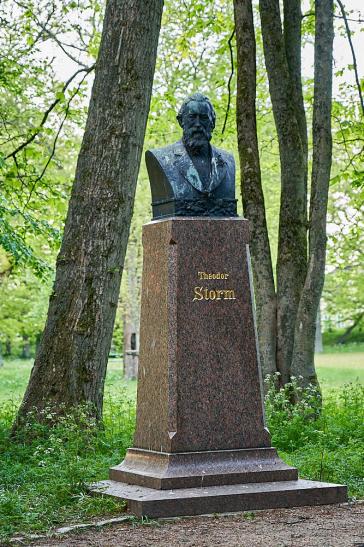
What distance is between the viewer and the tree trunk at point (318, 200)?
43.1 ft

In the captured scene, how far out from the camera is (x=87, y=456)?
10.1 meters

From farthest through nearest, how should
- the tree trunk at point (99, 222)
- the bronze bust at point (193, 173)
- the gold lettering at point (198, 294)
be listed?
the tree trunk at point (99, 222) < the bronze bust at point (193, 173) < the gold lettering at point (198, 294)

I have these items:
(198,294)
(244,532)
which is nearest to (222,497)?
(244,532)

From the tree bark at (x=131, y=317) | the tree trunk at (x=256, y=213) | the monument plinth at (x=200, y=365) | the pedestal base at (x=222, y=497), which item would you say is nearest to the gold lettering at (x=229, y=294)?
the monument plinth at (x=200, y=365)

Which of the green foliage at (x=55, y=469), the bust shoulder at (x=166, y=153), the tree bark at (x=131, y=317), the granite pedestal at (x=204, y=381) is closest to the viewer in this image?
the green foliage at (x=55, y=469)

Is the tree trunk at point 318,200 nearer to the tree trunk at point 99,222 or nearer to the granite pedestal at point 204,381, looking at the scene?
the tree trunk at point 99,222

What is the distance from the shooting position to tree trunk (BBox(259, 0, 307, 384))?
14.0 m

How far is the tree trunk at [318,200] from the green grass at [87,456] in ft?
2.00

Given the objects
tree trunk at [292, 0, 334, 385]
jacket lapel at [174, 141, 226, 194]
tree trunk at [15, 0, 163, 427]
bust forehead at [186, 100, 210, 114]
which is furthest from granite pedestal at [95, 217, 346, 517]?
tree trunk at [292, 0, 334, 385]

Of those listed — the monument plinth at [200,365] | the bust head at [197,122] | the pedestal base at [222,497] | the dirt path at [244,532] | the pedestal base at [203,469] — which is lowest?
the dirt path at [244,532]

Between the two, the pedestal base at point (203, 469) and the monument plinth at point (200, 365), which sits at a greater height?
the monument plinth at point (200, 365)

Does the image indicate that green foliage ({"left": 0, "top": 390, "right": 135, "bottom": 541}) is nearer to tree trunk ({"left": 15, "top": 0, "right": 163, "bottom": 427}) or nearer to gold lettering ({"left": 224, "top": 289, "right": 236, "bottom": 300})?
tree trunk ({"left": 15, "top": 0, "right": 163, "bottom": 427})

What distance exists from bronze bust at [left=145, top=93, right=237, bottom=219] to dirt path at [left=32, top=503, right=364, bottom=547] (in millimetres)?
2556

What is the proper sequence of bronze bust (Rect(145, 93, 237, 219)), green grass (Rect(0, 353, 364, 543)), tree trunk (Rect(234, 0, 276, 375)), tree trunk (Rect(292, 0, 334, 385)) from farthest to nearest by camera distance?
tree trunk (Rect(234, 0, 276, 375)) → tree trunk (Rect(292, 0, 334, 385)) → bronze bust (Rect(145, 93, 237, 219)) → green grass (Rect(0, 353, 364, 543))
